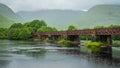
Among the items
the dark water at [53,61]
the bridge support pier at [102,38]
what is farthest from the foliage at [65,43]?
the dark water at [53,61]

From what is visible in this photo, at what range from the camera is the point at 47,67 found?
5103cm

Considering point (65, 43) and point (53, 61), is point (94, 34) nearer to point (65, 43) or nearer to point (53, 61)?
point (65, 43)

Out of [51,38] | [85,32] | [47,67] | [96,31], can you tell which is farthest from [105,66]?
[51,38]

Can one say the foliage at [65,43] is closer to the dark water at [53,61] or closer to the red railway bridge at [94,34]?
the red railway bridge at [94,34]

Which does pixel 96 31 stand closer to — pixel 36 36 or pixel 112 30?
pixel 112 30

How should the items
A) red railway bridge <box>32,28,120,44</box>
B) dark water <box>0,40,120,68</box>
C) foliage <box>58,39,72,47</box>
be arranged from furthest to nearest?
1. foliage <box>58,39,72,47</box>
2. red railway bridge <box>32,28,120,44</box>
3. dark water <box>0,40,120,68</box>

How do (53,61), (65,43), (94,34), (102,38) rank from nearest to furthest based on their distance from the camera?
1. (53,61)
2. (102,38)
3. (94,34)
4. (65,43)

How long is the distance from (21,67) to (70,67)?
8.57 m

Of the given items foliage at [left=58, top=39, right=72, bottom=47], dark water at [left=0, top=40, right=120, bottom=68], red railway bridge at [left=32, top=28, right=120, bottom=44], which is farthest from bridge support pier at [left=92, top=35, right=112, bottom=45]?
dark water at [left=0, top=40, right=120, bottom=68]

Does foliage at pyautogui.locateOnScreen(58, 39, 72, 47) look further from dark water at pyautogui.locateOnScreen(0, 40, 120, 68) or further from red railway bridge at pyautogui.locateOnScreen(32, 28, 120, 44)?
dark water at pyautogui.locateOnScreen(0, 40, 120, 68)

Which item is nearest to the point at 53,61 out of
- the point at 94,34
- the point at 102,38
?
the point at 102,38

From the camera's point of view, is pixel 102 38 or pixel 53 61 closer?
pixel 53 61

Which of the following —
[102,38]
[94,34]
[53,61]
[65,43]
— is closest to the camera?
[53,61]

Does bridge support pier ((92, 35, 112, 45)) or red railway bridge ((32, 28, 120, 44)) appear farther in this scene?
bridge support pier ((92, 35, 112, 45))
